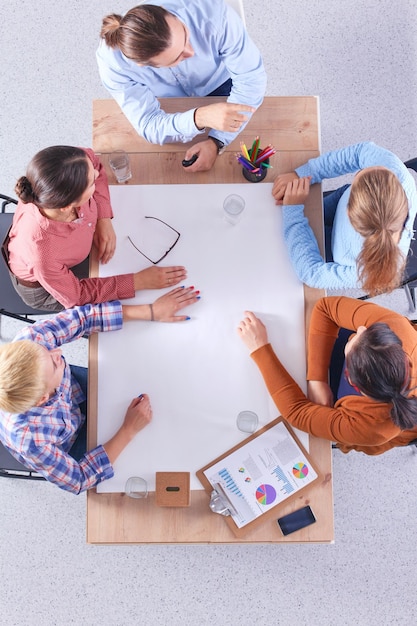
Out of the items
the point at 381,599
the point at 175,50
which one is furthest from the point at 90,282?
the point at 381,599

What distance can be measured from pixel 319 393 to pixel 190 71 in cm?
105

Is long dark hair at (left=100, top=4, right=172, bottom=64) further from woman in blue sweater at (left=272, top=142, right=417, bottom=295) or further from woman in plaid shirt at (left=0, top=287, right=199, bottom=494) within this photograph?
woman in plaid shirt at (left=0, top=287, right=199, bottom=494)

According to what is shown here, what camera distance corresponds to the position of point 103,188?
159 centimetres

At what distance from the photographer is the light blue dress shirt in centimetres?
146

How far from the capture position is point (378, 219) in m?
1.37

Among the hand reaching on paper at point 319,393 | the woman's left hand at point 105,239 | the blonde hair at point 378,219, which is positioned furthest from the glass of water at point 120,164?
the hand reaching on paper at point 319,393

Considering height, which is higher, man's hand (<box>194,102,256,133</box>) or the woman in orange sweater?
man's hand (<box>194,102,256,133</box>)

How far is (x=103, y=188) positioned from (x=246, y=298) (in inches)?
21.2

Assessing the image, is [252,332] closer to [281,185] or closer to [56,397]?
[281,185]

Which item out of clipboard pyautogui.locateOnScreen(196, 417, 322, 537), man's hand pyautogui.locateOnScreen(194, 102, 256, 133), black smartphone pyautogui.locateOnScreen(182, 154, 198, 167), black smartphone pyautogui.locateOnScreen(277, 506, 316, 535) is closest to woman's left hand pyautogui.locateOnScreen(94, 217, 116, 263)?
black smartphone pyautogui.locateOnScreen(182, 154, 198, 167)

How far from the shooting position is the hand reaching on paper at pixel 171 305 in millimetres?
1538

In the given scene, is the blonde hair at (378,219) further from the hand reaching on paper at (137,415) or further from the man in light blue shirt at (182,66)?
the hand reaching on paper at (137,415)

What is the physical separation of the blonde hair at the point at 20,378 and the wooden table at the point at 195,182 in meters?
0.20

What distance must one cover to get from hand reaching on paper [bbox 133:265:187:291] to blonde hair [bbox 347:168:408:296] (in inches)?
20.2
